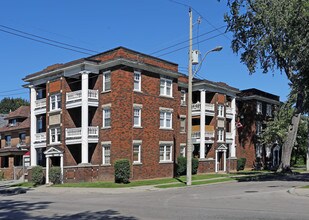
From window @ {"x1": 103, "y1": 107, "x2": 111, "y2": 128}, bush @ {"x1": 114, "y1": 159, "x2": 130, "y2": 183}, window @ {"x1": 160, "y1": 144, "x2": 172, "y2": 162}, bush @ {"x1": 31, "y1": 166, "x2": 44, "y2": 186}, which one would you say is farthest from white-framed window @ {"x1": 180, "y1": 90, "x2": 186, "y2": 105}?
bush @ {"x1": 31, "y1": 166, "x2": 44, "y2": 186}

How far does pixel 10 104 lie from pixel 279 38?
75.7 metres

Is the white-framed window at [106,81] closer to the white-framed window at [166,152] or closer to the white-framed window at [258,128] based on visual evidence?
the white-framed window at [166,152]

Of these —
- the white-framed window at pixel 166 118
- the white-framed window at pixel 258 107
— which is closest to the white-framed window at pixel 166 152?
the white-framed window at pixel 166 118

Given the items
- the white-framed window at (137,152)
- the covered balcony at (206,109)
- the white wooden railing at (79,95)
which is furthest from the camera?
the covered balcony at (206,109)

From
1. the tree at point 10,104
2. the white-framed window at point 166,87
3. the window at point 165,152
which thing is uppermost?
the tree at point 10,104

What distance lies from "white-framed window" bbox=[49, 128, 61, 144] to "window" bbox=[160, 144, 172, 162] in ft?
31.2

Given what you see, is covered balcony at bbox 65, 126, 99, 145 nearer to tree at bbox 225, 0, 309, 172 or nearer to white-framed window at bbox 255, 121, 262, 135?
tree at bbox 225, 0, 309, 172

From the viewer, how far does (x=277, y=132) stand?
50.5 meters

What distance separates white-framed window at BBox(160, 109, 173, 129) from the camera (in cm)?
3875

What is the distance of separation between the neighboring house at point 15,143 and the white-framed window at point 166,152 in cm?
1808

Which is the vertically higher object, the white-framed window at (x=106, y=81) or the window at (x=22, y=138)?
the white-framed window at (x=106, y=81)

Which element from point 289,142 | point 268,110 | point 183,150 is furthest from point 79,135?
point 268,110

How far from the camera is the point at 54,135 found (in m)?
38.7

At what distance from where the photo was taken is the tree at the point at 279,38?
25.1 meters
